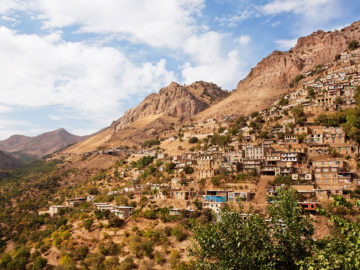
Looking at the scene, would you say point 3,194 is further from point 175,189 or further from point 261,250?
point 261,250

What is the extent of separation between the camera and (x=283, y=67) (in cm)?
Answer: 9194

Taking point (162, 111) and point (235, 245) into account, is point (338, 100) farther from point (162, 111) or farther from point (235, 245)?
point (162, 111)

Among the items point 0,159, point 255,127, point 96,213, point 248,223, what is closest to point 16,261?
point 96,213

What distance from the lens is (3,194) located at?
61562 mm

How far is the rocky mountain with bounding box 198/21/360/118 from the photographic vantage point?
272 ft

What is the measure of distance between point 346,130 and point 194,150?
27692 mm

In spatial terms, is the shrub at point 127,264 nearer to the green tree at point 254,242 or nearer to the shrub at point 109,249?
the shrub at point 109,249

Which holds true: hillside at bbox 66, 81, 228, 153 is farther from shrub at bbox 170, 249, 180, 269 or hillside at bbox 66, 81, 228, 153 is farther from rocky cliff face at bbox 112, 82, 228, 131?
shrub at bbox 170, 249, 180, 269

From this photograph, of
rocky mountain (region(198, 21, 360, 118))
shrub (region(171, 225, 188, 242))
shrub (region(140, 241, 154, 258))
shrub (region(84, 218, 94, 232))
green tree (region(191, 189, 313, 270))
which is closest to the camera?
green tree (region(191, 189, 313, 270))

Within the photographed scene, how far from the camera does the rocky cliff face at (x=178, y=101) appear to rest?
116900mm

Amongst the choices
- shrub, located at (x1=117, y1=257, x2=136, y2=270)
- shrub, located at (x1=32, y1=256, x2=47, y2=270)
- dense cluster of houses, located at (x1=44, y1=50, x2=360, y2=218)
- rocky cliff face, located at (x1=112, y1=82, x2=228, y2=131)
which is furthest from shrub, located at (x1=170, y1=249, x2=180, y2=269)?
rocky cliff face, located at (x1=112, y1=82, x2=228, y2=131)

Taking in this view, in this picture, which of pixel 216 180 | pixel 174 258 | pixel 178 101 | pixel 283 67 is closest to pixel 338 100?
pixel 216 180

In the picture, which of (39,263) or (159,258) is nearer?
(159,258)

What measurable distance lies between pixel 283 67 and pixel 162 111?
5229 centimetres
